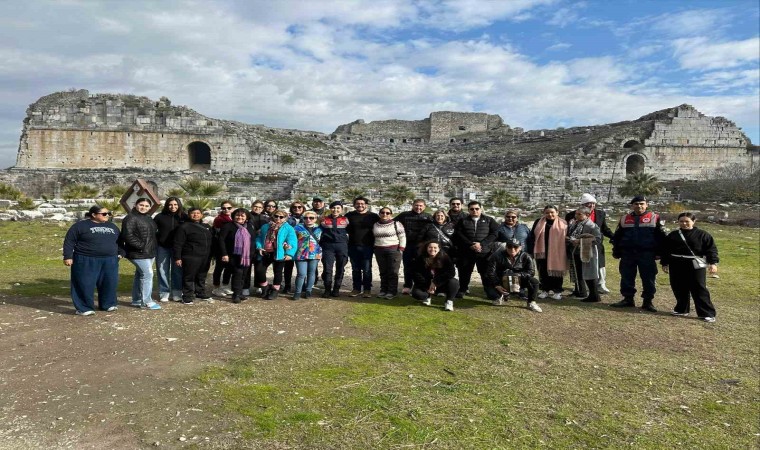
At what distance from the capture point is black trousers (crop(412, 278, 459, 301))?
7.59 metres

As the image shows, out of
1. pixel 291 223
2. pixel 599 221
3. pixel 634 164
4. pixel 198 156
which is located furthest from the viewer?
pixel 198 156

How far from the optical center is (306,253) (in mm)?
7871

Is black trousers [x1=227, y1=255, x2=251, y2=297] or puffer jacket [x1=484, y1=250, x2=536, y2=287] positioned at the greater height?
puffer jacket [x1=484, y1=250, x2=536, y2=287]

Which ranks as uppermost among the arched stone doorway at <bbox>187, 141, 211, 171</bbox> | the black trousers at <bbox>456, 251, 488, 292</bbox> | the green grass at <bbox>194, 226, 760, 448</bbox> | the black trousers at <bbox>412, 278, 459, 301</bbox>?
the arched stone doorway at <bbox>187, 141, 211, 171</bbox>

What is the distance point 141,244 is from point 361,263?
342cm

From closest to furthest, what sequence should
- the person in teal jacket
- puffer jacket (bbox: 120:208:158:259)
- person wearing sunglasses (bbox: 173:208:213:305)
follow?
puffer jacket (bbox: 120:208:158:259)
person wearing sunglasses (bbox: 173:208:213:305)
the person in teal jacket

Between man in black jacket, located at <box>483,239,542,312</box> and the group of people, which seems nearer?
the group of people

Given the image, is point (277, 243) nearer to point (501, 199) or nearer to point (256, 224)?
point (256, 224)

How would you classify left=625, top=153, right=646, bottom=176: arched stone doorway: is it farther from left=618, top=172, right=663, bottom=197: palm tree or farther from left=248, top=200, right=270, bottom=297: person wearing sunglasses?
left=248, top=200, right=270, bottom=297: person wearing sunglasses

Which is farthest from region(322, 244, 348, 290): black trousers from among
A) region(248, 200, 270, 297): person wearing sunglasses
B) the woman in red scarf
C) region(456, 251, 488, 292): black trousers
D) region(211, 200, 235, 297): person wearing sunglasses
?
the woman in red scarf

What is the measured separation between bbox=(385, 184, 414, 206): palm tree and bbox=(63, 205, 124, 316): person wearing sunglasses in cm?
1740

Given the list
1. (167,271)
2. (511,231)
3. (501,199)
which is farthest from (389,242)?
(501,199)

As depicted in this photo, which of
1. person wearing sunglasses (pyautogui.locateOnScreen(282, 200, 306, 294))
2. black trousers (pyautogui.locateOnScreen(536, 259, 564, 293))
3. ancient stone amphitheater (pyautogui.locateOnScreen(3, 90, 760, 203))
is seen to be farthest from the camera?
ancient stone amphitheater (pyautogui.locateOnScreen(3, 90, 760, 203))

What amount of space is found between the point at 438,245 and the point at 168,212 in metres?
4.19
